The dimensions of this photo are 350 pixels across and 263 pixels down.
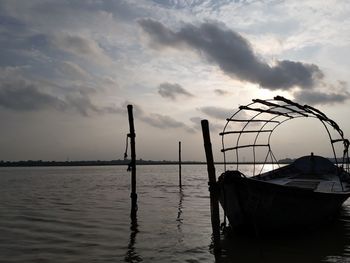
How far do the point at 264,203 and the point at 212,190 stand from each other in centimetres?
184

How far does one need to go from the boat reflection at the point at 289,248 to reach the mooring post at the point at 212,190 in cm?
53

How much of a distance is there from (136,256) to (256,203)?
11.6 feet

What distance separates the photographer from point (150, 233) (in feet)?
40.4

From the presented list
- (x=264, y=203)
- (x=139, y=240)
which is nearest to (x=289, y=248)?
(x=264, y=203)

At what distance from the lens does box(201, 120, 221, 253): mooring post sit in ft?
29.7

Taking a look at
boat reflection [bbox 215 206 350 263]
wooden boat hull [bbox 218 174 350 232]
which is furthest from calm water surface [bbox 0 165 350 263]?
wooden boat hull [bbox 218 174 350 232]

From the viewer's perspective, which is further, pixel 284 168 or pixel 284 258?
pixel 284 168

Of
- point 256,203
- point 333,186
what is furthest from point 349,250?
point 333,186

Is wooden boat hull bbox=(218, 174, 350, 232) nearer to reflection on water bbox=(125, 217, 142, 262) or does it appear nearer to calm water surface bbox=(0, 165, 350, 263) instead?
calm water surface bbox=(0, 165, 350, 263)

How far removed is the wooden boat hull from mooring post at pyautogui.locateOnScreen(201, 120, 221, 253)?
682 mm

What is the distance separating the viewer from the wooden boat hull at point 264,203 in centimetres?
1012

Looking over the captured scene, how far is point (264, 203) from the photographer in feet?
33.3

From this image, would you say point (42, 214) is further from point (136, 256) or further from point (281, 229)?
point (281, 229)

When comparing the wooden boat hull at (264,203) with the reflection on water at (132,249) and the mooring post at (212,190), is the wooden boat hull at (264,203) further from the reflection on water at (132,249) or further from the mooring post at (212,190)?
the reflection on water at (132,249)
